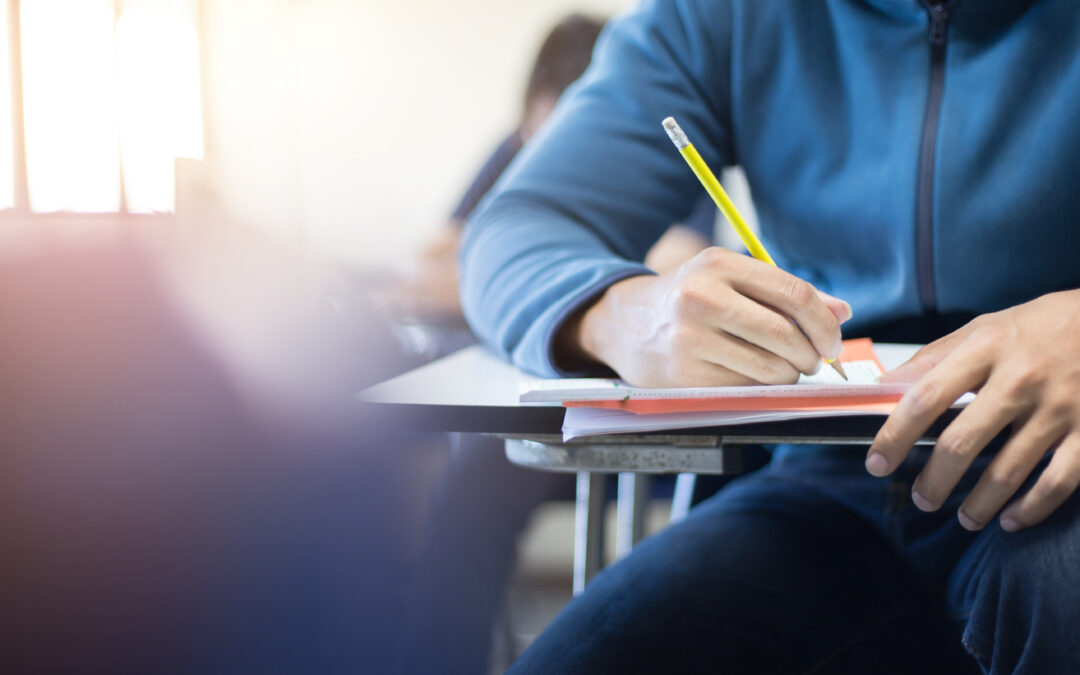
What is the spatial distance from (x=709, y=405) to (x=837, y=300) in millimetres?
130

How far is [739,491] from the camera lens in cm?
67

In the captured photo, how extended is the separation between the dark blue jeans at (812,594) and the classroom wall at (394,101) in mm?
2296

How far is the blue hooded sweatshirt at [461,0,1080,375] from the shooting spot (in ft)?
2.02

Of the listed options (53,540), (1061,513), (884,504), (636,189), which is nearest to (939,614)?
(884,504)

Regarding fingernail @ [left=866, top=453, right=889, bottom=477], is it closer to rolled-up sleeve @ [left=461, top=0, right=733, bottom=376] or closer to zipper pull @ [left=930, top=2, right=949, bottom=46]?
rolled-up sleeve @ [left=461, top=0, right=733, bottom=376]

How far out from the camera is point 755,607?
1.75ft

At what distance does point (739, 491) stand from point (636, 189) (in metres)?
0.29

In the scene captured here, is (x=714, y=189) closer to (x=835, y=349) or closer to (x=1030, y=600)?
(x=835, y=349)

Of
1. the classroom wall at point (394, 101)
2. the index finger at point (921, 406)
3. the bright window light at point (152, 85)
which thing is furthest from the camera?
the bright window light at point (152, 85)

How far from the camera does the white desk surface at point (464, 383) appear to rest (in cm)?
45

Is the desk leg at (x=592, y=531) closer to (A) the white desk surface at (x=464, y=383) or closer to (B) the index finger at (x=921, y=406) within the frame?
(A) the white desk surface at (x=464, y=383)

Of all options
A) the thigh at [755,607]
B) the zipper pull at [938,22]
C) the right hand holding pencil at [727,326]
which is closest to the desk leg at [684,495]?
the thigh at [755,607]

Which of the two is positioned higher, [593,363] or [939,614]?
[593,363]

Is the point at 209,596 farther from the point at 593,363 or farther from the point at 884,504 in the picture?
the point at 884,504
